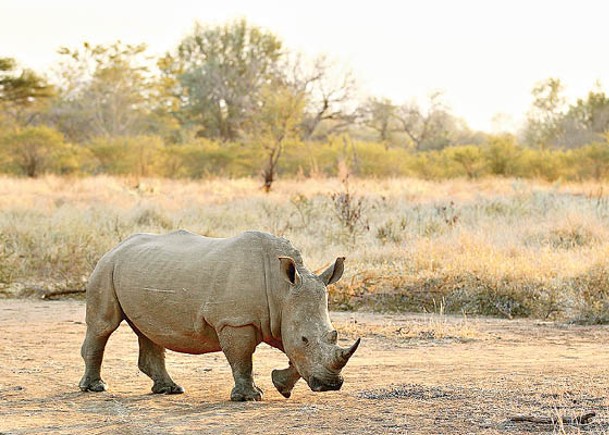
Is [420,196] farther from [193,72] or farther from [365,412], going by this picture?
[193,72]

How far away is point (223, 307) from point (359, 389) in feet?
3.96

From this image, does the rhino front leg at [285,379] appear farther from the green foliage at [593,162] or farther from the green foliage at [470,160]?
the green foliage at [470,160]

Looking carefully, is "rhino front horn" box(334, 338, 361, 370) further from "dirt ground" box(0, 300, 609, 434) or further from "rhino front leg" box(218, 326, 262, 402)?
"rhino front leg" box(218, 326, 262, 402)

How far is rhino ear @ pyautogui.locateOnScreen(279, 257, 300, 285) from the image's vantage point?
6.66 m

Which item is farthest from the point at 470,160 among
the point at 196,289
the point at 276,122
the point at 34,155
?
the point at 196,289

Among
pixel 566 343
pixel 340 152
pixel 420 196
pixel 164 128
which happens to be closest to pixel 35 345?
pixel 566 343

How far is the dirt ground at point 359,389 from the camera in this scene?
6105mm

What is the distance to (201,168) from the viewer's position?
3809 centimetres

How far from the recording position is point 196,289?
6.96 metres

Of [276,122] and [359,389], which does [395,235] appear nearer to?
[359,389]

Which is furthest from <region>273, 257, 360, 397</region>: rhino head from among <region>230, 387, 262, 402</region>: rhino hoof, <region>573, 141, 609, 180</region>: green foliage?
<region>573, 141, 609, 180</region>: green foliage

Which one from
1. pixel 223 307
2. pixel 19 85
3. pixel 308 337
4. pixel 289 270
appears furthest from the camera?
pixel 19 85

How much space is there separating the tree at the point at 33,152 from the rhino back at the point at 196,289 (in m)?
29.6

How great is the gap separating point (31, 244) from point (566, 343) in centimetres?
901
